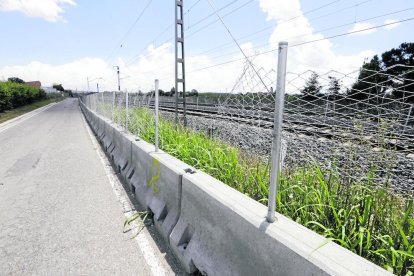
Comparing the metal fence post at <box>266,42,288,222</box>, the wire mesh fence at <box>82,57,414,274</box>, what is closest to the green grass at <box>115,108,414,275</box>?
the wire mesh fence at <box>82,57,414,274</box>

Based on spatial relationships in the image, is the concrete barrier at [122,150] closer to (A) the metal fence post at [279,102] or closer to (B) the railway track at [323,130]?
(B) the railway track at [323,130]

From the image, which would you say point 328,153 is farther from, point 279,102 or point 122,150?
point 122,150

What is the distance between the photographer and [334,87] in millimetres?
2723

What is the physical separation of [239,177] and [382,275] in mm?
2240

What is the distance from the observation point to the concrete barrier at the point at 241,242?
181cm

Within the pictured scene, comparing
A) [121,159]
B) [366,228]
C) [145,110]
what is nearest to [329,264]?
[366,228]

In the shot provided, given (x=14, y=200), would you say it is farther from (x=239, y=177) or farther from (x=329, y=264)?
(x=329, y=264)

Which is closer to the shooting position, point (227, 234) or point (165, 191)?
point (227, 234)

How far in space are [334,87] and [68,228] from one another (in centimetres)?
386

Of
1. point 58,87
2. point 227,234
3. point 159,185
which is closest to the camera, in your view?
point 227,234

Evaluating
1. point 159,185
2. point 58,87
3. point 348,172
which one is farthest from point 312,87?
point 58,87

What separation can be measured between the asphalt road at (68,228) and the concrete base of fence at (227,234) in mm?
399

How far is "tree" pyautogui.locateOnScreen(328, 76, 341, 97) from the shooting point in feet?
8.48

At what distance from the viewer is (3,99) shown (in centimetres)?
2848
